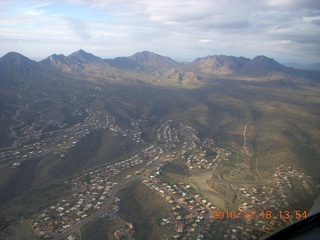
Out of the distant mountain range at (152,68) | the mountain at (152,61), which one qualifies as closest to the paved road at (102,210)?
the distant mountain range at (152,68)

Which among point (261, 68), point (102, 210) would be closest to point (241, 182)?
point (102, 210)

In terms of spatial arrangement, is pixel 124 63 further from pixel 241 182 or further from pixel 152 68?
pixel 241 182

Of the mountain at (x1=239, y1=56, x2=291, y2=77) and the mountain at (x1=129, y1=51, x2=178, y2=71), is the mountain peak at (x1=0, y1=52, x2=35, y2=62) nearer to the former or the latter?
the mountain at (x1=129, y1=51, x2=178, y2=71)

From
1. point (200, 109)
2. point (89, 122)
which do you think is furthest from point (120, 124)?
point (200, 109)

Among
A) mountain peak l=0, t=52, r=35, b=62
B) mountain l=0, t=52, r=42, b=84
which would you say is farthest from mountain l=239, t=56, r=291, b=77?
mountain peak l=0, t=52, r=35, b=62

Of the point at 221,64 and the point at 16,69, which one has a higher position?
the point at 221,64

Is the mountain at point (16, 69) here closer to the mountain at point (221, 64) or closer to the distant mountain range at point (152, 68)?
the distant mountain range at point (152, 68)

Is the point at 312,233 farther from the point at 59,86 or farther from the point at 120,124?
the point at 59,86

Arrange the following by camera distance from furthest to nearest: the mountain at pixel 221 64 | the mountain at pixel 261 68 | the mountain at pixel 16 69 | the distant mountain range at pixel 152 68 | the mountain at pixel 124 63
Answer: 1. the mountain at pixel 124 63
2. the mountain at pixel 221 64
3. the mountain at pixel 261 68
4. the distant mountain range at pixel 152 68
5. the mountain at pixel 16 69
